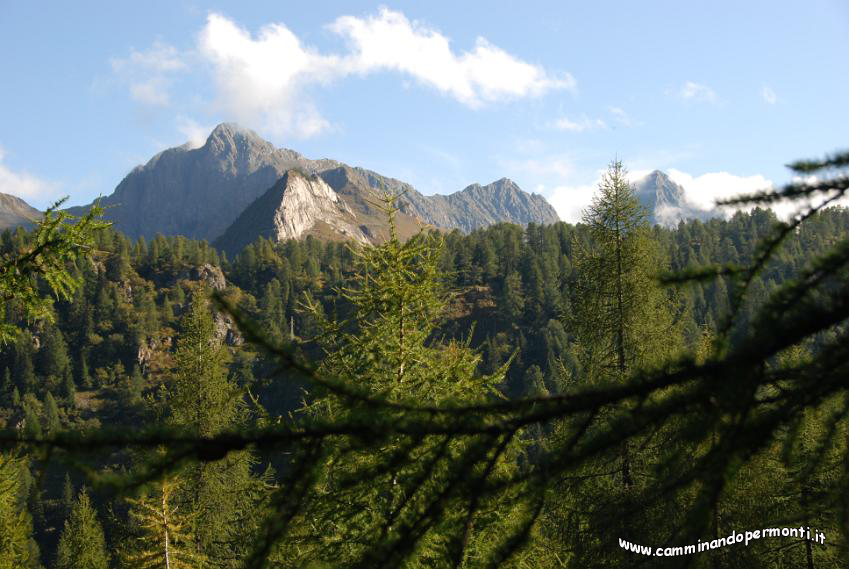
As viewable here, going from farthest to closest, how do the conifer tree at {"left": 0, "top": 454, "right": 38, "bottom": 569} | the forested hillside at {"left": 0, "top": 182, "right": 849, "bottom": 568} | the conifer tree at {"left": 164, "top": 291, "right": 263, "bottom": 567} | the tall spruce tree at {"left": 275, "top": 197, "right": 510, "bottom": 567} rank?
1. the conifer tree at {"left": 164, "top": 291, "right": 263, "bottom": 567}
2. the conifer tree at {"left": 0, "top": 454, "right": 38, "bottom": 569}
3. the tall spruce tree at {"left": 275, "top": 197, "right": 510, "bottom": 567}
4. the forested hillside at {"left": 0, "top": 182, "right": 849, "bottom": 568}

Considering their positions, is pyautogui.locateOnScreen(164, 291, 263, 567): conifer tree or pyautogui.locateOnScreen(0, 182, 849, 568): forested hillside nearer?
pyautogui.locateOnScreen(0, 182, 849, 568): forested hillside

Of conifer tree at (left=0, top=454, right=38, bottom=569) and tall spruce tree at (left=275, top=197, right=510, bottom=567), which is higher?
tall spruce tree at (left=275, top=197, right=510, bottom=567)

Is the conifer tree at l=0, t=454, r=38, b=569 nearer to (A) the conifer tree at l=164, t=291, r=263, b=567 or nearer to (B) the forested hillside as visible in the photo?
(B) the forested hillside

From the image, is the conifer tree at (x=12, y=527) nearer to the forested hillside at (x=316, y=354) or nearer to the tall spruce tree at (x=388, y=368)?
the forested hillside at (x=316, y=354)

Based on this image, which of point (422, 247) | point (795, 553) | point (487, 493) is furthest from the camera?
point (795, 553)

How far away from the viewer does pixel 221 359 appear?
18.8 m

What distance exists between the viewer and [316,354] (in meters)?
73.8

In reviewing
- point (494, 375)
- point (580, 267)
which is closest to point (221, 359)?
point (580, 267)

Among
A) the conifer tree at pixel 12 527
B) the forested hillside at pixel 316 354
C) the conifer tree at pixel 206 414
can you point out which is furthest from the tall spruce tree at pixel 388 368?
the conifer tree at pixel 206 414

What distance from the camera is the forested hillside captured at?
414cm

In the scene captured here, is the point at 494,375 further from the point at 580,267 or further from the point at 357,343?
the point at 580,267

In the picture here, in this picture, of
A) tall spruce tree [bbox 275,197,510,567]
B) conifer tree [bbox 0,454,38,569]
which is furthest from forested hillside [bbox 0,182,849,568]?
conifer tree [bbox 0,454,38,569]

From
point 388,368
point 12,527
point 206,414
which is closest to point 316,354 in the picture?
point 206,414

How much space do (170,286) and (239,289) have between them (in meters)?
14.7
